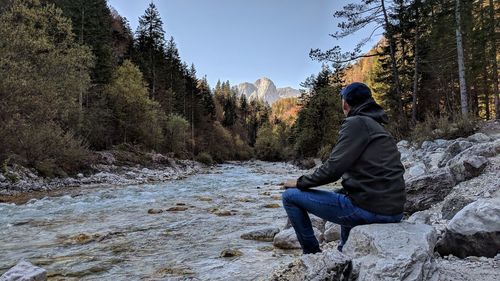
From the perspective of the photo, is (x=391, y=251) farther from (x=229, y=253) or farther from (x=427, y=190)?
(x=427, y=190)

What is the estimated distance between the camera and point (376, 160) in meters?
2.92

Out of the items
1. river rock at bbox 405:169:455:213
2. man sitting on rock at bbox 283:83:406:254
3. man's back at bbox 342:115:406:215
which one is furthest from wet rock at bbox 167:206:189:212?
man's back at bbox 342:115:406:215

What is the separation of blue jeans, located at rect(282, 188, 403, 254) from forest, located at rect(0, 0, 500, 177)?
1168 cm

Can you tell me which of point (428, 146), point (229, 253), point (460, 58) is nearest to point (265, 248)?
point (229, 253)

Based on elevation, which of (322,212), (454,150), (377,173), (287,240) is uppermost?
(454,150)

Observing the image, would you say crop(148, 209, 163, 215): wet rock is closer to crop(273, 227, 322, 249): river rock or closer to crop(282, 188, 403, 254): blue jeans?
crop(273, 227, 322, 249): river rock

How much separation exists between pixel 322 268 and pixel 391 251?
49 centimetres

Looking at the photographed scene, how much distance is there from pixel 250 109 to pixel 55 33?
106520 millimetres

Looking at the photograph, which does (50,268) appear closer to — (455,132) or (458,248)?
(458,248)

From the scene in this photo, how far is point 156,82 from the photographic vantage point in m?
50.3

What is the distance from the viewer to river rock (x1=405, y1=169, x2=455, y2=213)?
5439mm

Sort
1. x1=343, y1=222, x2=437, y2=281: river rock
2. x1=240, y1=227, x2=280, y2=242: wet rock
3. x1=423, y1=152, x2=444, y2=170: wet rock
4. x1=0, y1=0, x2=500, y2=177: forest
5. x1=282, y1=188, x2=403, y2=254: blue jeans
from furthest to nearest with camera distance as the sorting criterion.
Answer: x1=0, y1=0, x2=500, y2=177: forest
x1=423, y1=152, x2=444, y2=170: wet rock
x1=240, y1=227, x2=280, y2=242: wet rock
x1=282, y1=188, x2=403, y2=254: blue jeans
x1=343, y1=222, x2=437, y2=281: river rock

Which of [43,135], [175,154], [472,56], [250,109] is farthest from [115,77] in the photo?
[250,109]

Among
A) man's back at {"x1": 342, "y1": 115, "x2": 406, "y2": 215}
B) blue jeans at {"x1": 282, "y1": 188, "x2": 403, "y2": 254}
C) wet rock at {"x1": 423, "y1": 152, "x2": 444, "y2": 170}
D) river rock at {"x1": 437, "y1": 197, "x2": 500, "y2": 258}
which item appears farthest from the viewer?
wet rock at {"x1": 423, "y1": 152, "x2": 444, "y2": 170}
